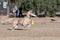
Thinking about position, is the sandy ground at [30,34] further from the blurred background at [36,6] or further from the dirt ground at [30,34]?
the blurred background at [36,6]

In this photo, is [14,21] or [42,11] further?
[42,11]

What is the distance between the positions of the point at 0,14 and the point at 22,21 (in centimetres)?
1894

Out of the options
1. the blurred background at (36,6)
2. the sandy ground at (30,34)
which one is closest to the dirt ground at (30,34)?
the sandy ground at (30,34)

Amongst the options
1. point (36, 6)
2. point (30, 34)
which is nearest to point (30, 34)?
point (30, 34)

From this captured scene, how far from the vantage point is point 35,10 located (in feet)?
112

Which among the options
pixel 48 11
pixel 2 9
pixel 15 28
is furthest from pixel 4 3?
pixel 15 28

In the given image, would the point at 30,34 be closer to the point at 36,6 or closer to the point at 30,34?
the point at 30,34

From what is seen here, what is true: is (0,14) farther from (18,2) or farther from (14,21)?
(14,21)

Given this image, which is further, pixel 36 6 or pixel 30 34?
pixel 36 6

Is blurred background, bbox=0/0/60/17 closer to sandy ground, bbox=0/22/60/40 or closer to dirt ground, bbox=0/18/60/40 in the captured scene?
dirt ground, bbox=0/18/60/40

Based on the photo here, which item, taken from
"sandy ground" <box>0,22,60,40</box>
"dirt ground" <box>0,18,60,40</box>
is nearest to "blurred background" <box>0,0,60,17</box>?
"dirt ground" <box>0,18,60,40</box>

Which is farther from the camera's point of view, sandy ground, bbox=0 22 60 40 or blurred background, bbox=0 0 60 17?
blurred background, bbox=0 0 60 17

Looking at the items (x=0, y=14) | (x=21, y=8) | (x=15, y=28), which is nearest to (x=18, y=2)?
(x=21, y=8)

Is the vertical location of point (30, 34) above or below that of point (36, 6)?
above
